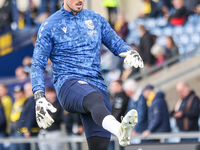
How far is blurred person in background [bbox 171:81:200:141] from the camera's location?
6801mm

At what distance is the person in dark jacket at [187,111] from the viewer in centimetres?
680

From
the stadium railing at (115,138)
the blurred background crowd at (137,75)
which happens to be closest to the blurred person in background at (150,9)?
the blurred background crowd at (137,75)

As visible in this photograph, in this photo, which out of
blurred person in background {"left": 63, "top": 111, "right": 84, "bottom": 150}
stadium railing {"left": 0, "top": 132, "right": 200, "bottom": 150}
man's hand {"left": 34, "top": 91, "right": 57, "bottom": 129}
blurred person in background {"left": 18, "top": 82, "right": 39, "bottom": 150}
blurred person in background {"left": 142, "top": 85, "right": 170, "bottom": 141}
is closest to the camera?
man's hand {"left": 34, "top": 91, "right": 57, "bottom": 129}

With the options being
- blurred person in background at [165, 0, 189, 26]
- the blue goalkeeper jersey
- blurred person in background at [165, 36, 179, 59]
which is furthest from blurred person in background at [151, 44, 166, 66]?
the blue goalkeeper jersey

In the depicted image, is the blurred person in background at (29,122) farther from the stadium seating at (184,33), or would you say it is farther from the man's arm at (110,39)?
the stadium seating at (184,33)

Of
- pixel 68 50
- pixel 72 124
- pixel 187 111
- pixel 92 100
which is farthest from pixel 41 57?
pixel 72 124

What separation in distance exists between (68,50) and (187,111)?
347 centimetres

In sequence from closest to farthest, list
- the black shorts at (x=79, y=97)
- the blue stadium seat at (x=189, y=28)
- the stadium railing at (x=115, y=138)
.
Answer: the black shorts at (x=79, y=97)
the stadium railing at (x=115, y=138)
the blue stadium seat at (x=189, y=28)

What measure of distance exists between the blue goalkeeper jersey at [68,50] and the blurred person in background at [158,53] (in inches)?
197

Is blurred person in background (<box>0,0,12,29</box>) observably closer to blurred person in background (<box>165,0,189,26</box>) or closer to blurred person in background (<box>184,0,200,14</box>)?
blurred person in background (<box>165,0,189,26</box>)

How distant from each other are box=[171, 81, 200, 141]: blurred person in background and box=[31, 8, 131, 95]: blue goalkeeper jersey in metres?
3.13

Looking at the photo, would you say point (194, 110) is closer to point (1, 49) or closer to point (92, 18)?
point (92, 18)

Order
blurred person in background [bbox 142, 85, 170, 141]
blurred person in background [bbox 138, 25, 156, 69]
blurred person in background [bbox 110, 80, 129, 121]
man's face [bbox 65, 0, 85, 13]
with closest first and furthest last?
man's face [bbox 65, 0, 85, 13] → blurred person in background [bbox 142, 85, 170, 141] → blurred person in background [bbox 110, 80, 129, 121] → blurred person in background [bbox 138, 25, 156, 69]

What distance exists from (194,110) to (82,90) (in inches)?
139
